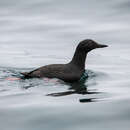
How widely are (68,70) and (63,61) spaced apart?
316 centimetres

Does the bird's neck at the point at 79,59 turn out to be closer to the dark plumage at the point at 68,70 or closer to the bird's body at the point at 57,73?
the dark plumage at the point at 68,70

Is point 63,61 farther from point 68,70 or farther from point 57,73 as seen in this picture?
point 57,73

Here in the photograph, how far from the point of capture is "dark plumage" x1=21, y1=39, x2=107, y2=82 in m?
11.7

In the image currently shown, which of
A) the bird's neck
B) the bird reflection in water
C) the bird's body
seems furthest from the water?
the bird's neck

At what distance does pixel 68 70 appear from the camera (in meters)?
12.1

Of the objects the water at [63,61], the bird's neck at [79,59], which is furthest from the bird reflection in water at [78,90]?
the bird's neck at [79,59]

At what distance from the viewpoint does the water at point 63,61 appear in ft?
28.1

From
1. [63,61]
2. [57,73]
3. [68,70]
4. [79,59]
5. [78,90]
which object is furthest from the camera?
[63,61]

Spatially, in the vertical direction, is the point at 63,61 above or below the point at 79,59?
below

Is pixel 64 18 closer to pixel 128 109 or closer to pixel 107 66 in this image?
pixel 107 66

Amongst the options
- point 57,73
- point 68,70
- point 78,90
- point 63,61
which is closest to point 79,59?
point 68,70

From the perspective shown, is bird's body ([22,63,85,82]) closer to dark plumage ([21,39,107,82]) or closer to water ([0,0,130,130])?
dark plumage ([21,39,107,82])

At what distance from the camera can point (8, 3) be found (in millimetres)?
21062

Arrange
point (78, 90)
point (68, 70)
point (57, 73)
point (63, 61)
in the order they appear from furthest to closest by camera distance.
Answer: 1. point (63, 61)
2. point (68, 70)
3. point (57, 73)
4. point (78, 90)
